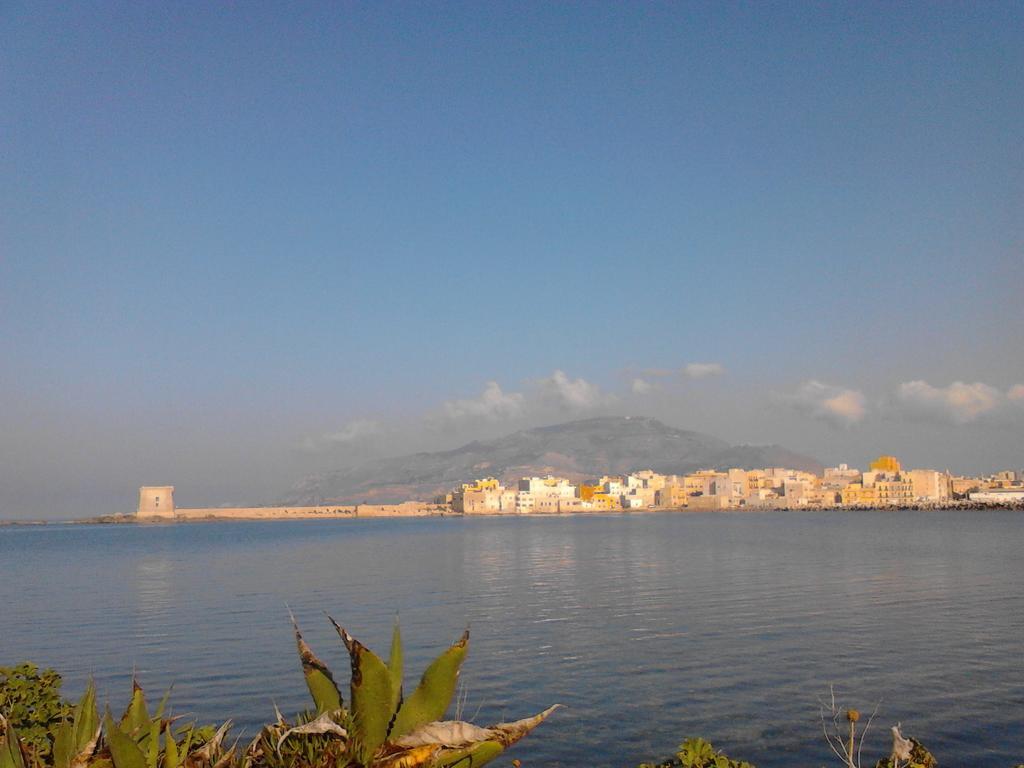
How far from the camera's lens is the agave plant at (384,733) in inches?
128

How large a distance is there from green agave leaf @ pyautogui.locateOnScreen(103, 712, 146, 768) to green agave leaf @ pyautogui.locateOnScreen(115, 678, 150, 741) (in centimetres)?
43

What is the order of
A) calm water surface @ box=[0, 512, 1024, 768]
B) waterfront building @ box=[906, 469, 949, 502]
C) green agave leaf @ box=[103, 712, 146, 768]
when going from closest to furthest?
green agave leaf @ box=[103, 712, 146, 768]
calm water surface @ box=[0, 512, 1024, 768]
waterfront building @ box=[906, 469, 949, 502]

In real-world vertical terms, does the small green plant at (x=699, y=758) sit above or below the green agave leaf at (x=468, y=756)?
below

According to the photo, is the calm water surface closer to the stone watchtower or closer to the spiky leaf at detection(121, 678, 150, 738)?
the spiky leaf at detection(121, 678, 150, 738)

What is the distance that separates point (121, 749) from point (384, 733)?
906 millimetres

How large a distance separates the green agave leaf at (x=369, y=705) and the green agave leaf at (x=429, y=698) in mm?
55

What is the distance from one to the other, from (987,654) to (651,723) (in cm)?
912

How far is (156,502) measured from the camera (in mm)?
190375

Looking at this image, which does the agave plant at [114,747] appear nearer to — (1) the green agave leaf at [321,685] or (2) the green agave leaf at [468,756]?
(1) the green agave leaf at [321,685]

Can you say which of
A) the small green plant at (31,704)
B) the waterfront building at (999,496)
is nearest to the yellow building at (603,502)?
the waterfront building at (999,496)

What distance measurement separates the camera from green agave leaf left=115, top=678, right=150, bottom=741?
3352mm

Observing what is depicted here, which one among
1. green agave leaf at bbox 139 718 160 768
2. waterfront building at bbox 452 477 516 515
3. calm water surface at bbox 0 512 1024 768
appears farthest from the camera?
waterfront building at bbox 452 477 516 515

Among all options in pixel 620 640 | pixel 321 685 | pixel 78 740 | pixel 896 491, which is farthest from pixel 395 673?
pixel 896 491

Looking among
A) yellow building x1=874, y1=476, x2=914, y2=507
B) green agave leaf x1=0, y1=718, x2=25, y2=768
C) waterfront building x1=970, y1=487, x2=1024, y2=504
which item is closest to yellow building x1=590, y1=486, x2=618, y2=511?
yellow building x1=874, y1=476, x2=914, y2=507
